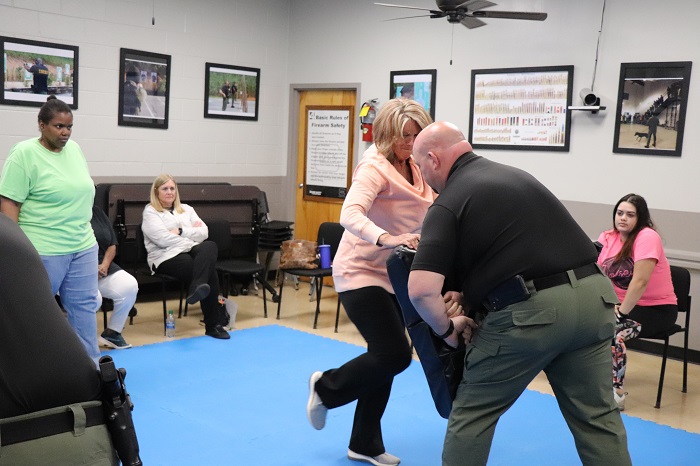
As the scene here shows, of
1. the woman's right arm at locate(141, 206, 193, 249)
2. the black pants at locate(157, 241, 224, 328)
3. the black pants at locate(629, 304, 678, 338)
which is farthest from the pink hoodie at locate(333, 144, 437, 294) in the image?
the woman's right arm at locate(141, 206, 193, 249)

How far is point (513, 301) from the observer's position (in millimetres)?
2426

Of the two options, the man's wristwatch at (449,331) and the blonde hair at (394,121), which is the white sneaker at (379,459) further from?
the blonde hair at (394,121)

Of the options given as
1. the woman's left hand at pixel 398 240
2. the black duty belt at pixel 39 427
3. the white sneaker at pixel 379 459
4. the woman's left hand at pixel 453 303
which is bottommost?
the white sneaker at pixel 379 459

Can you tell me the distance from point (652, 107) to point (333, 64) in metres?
3.28

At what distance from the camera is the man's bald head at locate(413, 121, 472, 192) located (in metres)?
2.60

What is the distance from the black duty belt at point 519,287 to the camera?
2402 millimetres

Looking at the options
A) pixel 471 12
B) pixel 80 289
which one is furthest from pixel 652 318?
pixel 80 289

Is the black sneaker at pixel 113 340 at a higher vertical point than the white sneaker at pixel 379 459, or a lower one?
lower

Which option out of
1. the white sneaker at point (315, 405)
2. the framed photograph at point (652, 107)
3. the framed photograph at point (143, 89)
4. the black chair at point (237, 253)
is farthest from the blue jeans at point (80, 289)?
the framed photograph at point (652, 107)

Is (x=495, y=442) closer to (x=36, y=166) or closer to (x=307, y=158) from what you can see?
(x=36, y=166)

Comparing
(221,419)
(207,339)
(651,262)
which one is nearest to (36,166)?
(221,419)

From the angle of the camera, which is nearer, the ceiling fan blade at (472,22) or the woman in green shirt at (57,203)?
the woman in green shirt at (57,203)

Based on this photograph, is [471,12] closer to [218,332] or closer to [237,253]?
[218,332]

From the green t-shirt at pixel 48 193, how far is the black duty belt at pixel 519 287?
2.47 meters
